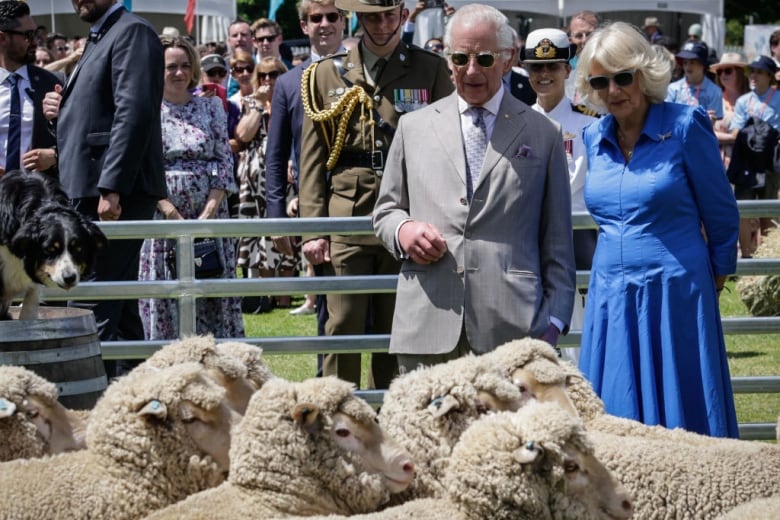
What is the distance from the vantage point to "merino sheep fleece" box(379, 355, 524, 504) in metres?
3.35

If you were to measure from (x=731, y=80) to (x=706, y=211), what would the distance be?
952 centimetres

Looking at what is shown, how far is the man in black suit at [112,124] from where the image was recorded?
5.78 meters

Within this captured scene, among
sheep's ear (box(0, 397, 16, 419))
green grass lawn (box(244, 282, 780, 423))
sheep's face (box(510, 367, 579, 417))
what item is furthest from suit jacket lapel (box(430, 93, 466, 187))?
green grass lawn (box(244, 282, 780, 423))

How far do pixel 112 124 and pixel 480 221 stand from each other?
8.22ft

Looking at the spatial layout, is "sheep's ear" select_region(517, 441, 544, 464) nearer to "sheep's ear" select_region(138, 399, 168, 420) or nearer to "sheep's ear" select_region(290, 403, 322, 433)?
"sheep's ear" select_region(290, 403, 322, 433)

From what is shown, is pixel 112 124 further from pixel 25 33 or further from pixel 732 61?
pixel 732 61

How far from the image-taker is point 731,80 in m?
13.3

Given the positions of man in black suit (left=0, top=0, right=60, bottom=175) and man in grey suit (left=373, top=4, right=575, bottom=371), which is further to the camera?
man in black suit (left=0, top=0, right=60, bottom=175)

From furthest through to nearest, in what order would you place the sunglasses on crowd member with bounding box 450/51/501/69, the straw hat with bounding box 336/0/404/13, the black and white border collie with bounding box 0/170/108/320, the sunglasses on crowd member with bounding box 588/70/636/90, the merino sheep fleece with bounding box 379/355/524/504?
the straw hat with bounding box 336/0/404/13 → the black and white border collie with bounding box 0/170/108/320 → the sunglasses on crowd member with bounding box 588/70/636/90 → the sunglasses on crowd member with bounding box 450/51/501/69 → the merino sheep fleece with bounding box 379/355/524/504

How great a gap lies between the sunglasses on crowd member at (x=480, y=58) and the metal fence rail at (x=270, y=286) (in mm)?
1666

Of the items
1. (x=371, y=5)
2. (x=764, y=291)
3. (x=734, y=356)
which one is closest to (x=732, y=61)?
(x=764, y=291)

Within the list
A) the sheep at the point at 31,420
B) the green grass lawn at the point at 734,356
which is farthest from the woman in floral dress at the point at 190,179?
the sheep at the point at 31,420

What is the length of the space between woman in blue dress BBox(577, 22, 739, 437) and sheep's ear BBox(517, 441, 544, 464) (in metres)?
1.63

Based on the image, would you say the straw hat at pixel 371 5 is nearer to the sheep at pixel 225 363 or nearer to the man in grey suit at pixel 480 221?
the man in grey suit at pixel 480 221
